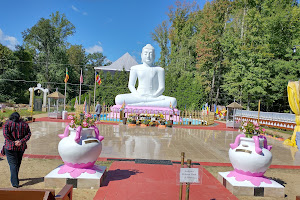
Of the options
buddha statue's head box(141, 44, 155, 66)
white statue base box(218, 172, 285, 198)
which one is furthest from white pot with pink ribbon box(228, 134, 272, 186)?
buddha statue's head box(141, 44, 155, 66)

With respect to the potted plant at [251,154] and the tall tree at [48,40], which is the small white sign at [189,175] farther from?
the tall tree at [48,40]

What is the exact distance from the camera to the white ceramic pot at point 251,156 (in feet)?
16.7

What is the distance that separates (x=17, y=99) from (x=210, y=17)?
28.7 metres

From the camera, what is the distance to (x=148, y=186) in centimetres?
517

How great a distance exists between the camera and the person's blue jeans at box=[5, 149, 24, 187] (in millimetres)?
5023

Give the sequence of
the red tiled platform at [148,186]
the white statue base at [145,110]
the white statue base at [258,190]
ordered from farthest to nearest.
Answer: the white statue base at [145,110], the white statue base at [258,190], the red tiled platform at [148,186]

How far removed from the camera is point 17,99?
3531 cm

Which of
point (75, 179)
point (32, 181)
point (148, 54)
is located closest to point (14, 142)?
point (32, 181)

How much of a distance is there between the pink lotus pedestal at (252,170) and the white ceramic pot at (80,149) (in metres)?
2.97

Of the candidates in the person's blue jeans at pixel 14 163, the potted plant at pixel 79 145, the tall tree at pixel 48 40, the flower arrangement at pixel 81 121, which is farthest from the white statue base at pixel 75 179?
the tall tree at pixel 48 40

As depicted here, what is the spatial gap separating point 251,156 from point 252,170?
12.6 inches

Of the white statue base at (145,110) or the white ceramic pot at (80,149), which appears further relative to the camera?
the white statue base at (145,110)

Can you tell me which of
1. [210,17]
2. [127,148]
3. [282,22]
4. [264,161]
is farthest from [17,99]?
[264,161]

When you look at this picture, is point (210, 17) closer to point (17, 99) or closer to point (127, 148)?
point (127, 148)
